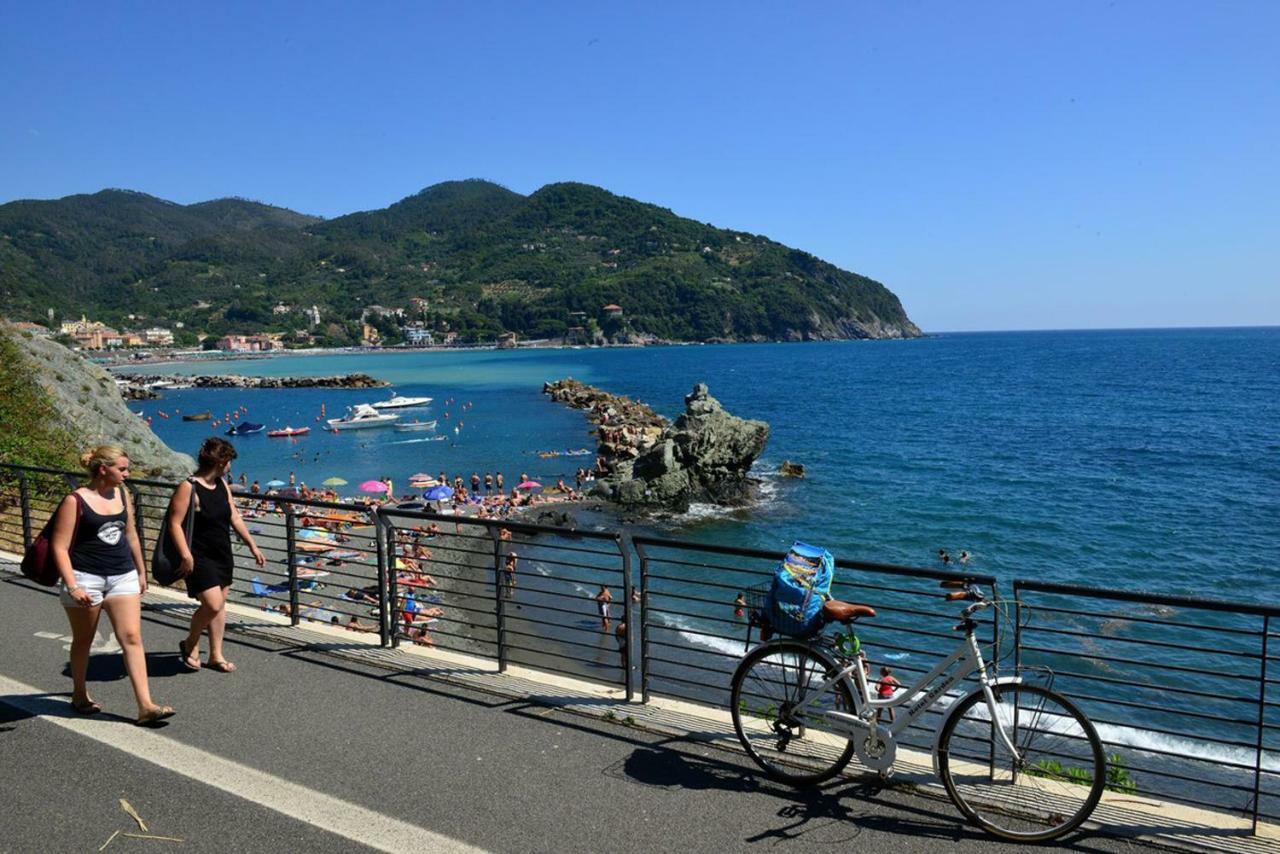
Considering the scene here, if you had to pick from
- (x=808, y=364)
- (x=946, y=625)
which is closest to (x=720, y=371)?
(x=808, y=364)

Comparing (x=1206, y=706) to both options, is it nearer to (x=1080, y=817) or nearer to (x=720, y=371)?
(x=1080, y=817)

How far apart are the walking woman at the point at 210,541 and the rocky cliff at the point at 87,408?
1587 cm

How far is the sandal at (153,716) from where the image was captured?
5.31 meters

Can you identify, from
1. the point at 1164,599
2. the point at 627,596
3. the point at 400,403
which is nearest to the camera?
the point at 1164,599

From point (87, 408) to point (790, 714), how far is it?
27.9 m

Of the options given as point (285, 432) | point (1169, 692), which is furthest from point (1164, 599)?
point (285, 432)

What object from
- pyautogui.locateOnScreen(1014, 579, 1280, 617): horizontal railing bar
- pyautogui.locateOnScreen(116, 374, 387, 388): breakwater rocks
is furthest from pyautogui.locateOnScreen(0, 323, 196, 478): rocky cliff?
pyautogui.locateOnScreen(116, 374, 387, 388): breakwater rocks

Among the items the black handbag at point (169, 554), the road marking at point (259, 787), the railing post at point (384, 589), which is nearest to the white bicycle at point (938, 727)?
the road marking at point (259, 787)

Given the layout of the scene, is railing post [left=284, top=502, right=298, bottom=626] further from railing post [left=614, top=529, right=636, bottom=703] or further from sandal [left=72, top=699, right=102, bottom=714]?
→ railing post [left=614, top=529, right=636, bottom=703]

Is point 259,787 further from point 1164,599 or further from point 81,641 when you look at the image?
point 1164,599

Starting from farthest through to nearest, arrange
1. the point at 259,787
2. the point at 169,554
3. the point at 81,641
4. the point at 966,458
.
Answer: the point at 966,458
the point at 169,554
the point at 81,641
the point at 259,787

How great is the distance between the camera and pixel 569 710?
18.5ft

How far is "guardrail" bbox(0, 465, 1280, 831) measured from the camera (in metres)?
5.66

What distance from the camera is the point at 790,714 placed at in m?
4.71
